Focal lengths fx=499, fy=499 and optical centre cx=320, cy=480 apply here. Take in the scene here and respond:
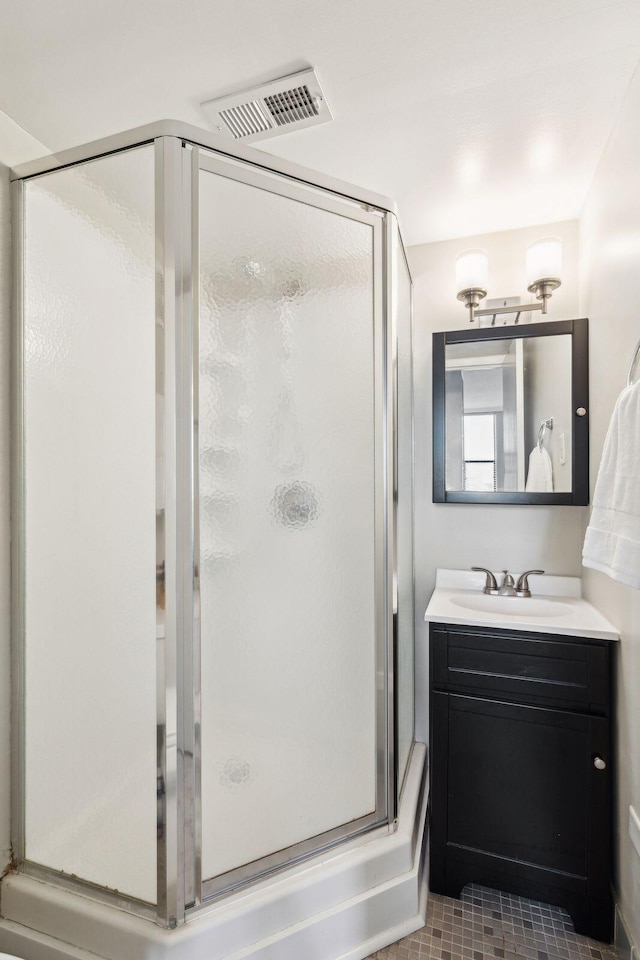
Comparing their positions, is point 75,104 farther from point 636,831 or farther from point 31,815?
point 636,831

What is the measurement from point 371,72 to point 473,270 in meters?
0.88

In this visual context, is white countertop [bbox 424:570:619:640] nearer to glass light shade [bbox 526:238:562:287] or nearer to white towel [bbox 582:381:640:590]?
white towel [bbox 582:381:640:590]

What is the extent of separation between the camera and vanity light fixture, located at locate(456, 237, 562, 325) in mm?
1927

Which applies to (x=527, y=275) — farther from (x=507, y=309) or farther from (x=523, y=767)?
(x=523, y=767)

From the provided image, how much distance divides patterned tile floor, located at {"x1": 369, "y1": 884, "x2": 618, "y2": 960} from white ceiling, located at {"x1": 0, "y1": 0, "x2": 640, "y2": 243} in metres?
2.40

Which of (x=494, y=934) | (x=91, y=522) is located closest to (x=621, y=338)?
(x=91, y=522)

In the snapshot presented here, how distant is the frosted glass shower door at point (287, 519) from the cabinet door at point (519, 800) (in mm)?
304

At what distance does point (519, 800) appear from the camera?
156cm

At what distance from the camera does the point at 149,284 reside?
1.21 m

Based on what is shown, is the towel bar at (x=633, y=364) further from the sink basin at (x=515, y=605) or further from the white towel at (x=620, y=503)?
the sink basin at (x=515, y=605)

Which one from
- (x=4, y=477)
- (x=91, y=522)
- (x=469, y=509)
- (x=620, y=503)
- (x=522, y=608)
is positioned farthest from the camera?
(x=469, y=509)

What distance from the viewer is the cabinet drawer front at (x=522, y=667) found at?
1512 mm

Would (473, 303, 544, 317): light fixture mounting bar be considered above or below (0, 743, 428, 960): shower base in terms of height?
above

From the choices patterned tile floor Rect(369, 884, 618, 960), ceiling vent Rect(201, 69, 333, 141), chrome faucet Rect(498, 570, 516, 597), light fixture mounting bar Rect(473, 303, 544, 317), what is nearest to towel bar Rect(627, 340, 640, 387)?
light fixture mounting bar Rect(473, 303, 544, 317)
